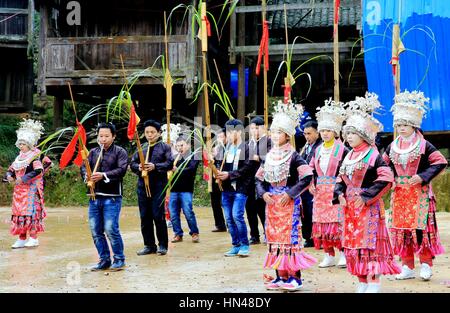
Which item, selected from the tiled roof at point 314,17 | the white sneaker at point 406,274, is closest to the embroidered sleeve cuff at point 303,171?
the white sneaker at point 406,274

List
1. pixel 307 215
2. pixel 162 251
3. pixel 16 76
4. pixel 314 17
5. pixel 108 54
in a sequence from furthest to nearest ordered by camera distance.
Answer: pixel 16 76 → pixel 314 17 → pixel 108 54 → pixel 307 215 → pixel 162 251

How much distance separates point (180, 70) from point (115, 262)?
9.29 m

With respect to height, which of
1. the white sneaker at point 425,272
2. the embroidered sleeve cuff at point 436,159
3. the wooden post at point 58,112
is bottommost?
the white sneaker at point 425,272

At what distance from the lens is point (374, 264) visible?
19.0 feet

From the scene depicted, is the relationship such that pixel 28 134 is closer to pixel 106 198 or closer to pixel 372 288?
pixel 106 198

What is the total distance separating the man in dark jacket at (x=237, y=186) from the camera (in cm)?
820

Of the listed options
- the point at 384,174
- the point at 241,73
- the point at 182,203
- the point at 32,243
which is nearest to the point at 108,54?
the point at 241,73

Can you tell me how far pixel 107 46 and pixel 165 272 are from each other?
10.5 meters

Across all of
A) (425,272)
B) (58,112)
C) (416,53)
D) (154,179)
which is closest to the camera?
(425,272)

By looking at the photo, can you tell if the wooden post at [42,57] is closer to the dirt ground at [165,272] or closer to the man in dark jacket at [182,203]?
the dirt ground at [165,272]

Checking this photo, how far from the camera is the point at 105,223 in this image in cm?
725

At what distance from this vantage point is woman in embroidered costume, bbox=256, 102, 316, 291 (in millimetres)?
6137

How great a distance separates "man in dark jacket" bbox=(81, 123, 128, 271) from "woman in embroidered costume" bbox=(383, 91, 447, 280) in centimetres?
282
